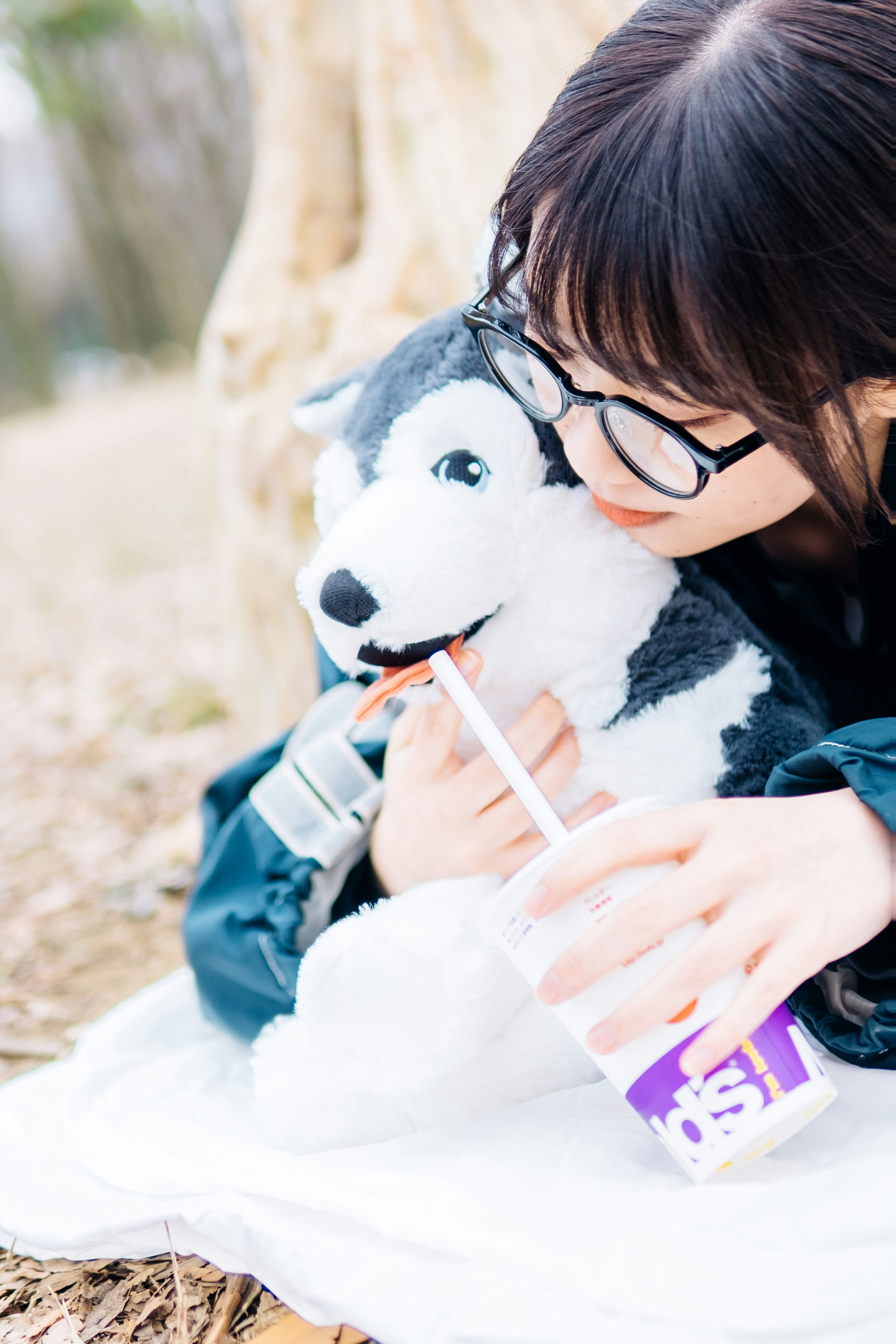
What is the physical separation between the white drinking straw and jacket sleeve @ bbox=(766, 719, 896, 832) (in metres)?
0.18

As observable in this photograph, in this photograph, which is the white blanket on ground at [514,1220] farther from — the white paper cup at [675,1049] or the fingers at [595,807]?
the fingers at [595,807]

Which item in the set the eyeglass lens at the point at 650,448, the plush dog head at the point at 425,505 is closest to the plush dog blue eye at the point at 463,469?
the plush dog head at the point at 425,505

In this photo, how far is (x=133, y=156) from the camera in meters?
10.5

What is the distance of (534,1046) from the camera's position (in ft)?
2.75

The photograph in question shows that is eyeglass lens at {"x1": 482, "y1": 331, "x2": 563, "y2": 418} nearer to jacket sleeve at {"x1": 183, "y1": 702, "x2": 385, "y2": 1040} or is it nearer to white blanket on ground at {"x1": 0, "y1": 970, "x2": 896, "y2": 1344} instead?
jacket sleeve at {"x1": 183, "y1": 702, "x2": 385, "y2": 1040}

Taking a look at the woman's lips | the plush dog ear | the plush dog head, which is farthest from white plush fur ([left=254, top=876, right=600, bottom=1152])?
the plush dog ear

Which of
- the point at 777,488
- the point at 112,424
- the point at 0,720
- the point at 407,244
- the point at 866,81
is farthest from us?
the point at 112,424

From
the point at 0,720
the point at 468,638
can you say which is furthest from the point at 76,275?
the point at 468,638

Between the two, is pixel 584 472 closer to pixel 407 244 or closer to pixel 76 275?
pixel 407 244

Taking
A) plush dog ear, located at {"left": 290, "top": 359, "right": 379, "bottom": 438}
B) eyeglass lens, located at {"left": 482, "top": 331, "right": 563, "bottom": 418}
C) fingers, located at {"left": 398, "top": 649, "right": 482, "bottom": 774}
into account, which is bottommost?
fingers, located at {"left": 398, "top": 649, "right": 482, "bottom": 774}

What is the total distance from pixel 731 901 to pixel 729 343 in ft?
1.18

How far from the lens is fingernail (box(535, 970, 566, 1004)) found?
0.61m

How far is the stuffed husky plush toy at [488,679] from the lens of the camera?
792mm

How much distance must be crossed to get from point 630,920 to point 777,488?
13.8 inches
